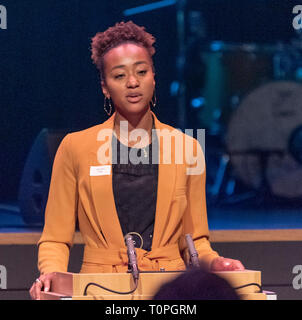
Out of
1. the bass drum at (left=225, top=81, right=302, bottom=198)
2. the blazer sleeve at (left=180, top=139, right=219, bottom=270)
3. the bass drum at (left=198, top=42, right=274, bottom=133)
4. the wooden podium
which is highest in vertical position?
the bass drum at (left=198, top=42, right=274, bottom=133)

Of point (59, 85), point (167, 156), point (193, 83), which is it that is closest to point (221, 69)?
point (193, 83)

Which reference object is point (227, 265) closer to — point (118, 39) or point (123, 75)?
point (123, 75)

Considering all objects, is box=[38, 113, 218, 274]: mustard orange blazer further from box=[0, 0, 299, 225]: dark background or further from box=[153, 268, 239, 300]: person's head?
box=[0, 0, 299, 225]: dark background

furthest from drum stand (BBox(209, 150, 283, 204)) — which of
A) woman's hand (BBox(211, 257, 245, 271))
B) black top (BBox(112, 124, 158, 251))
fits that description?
woman's hand (BBox(211, 257, 245, 271))

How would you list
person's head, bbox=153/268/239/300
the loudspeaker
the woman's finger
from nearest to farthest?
person's head, bbox=153/268/239/300
the woman's finger
the loudspeaker

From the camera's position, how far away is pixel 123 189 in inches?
94.1

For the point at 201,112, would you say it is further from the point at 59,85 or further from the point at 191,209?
the point at 191,209

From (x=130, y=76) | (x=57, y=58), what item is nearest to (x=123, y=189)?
(x=130, y=76)

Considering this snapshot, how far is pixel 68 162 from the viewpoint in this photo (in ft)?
8.09

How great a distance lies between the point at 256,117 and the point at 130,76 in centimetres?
209

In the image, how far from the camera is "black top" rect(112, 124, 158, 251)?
7.75ft

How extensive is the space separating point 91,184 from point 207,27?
211cm

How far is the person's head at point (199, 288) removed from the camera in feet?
3.72

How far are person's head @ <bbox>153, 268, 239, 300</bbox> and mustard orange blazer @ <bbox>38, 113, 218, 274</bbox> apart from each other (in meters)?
1.10
